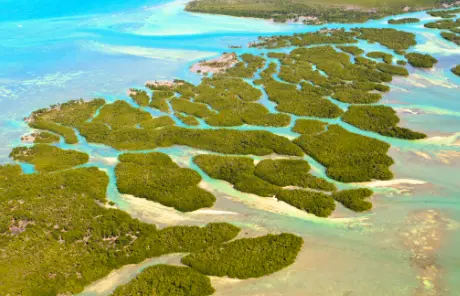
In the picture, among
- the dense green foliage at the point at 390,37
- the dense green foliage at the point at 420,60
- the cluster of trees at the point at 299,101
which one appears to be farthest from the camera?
the dense green foliage at the point at 390,37

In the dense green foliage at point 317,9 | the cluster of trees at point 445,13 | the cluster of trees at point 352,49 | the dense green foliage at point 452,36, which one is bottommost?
the cluster of trees at point 352,49

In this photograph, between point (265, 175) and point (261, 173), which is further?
point (261, 173)

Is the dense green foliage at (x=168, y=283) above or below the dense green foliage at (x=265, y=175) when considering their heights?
below

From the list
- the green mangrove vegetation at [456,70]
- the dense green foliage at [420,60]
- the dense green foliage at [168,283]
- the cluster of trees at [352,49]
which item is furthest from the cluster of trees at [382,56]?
the dense green foliage at [168,283]

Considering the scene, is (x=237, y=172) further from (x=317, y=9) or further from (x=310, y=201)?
(x=317, y=9)

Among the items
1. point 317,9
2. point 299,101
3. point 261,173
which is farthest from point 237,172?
point 317,9

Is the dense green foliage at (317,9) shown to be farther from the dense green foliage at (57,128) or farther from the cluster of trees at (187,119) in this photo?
the dense green foliage at (57,128)

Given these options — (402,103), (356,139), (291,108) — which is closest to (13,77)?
(291,108)

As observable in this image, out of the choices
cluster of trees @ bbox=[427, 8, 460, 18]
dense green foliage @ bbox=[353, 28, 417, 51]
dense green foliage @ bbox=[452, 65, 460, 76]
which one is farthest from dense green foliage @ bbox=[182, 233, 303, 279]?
cluster of trees @ bbox=[427, 8, 460, 18]
